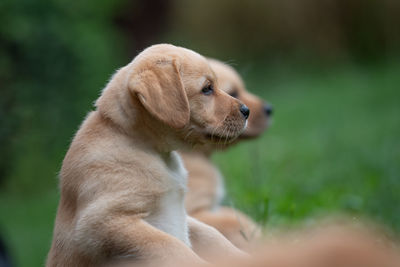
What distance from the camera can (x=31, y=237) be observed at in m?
11.2

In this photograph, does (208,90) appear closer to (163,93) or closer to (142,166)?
(163,93)

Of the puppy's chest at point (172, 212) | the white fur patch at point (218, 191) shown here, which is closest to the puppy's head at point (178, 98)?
the puppy's chest at point (172, 212)

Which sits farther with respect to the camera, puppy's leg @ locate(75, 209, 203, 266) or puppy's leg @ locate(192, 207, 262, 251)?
puppy's leg @ locate(192, 207, 262, 251)

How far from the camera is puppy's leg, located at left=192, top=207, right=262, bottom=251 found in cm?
514

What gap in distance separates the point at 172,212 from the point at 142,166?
12.5 inches

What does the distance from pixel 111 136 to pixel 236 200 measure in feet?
10.5

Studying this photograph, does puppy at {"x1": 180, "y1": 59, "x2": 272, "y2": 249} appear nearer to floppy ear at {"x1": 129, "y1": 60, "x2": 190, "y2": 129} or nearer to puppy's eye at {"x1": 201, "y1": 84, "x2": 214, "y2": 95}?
puppy's eye at {"x1": 201, "y1": 84, "x2": 214, "y2": 95}

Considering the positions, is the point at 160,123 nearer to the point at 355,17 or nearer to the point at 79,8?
the point at 79,8

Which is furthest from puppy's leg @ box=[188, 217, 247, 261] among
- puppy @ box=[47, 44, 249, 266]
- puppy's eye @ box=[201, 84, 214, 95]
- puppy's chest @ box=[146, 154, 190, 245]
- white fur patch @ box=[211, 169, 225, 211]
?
white fur patch @ box=[211, 169, 225, 211]

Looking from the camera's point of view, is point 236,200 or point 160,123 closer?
point 160,123

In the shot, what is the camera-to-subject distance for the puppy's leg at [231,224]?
5141mm

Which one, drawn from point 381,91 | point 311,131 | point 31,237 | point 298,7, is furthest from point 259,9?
point 31,237

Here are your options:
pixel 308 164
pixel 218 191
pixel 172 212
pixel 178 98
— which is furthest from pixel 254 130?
pixel 308 164

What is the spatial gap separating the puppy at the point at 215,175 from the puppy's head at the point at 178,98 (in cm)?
142
